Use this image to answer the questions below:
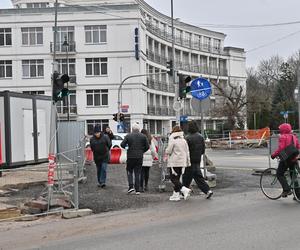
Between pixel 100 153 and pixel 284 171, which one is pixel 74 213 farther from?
pixel 284 171

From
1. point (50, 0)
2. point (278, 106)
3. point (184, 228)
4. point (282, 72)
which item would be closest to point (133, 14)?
point (50, 0)

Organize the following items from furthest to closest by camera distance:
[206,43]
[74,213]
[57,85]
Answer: [206,43], [57,85], [74,213]

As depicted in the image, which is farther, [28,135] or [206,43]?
[206,43]

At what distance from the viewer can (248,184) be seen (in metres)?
16.7

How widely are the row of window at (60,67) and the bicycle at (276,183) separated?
171 ft

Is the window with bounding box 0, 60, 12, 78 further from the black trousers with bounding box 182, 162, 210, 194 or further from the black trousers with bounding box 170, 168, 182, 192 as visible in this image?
the black trousers with bounding box 170, 168, 182, 192

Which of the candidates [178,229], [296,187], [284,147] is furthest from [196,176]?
[178,229]

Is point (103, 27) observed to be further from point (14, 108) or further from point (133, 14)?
point (14, 108)

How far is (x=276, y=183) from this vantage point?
12.9m

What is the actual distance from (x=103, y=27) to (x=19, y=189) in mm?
51161

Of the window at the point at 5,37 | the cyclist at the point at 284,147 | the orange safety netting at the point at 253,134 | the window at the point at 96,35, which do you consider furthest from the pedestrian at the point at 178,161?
the window at the point at 5,37

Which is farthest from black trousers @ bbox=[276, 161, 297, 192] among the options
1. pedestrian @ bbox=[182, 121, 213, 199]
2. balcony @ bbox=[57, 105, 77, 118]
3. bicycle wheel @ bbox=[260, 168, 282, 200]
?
balcony @ bbox=[57, 105, 77, 118]

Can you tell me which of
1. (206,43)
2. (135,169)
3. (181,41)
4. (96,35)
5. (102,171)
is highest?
(206,43)

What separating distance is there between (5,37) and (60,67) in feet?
24.7
